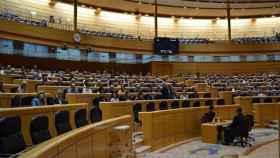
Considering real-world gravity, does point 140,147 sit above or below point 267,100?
below

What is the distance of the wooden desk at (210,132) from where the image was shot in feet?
35.8

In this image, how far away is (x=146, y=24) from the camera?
29359mm

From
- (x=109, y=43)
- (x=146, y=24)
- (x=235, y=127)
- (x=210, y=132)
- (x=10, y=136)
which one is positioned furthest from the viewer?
(x=146, y=24)

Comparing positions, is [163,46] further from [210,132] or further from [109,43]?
[210,132]

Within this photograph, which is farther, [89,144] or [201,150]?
[201,150]

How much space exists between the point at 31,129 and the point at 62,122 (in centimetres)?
90

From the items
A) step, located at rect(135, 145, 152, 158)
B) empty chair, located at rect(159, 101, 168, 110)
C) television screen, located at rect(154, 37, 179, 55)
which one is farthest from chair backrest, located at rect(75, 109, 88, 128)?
television screen, located at rect(154, 37, 179, 55)

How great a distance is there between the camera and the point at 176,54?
26219 millimetres

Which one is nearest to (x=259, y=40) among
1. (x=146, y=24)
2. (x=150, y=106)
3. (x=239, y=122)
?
(x=146, y=24)

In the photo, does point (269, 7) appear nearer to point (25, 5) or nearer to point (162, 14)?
point (162, 14)

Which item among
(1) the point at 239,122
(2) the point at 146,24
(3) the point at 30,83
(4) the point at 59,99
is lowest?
(1) the point at 239,122

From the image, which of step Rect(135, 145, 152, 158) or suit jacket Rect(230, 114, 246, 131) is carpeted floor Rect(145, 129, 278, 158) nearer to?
step Rect(135, 145, 152, 158)

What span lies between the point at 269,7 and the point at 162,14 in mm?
7936

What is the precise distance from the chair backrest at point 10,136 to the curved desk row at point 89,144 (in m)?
0.56
